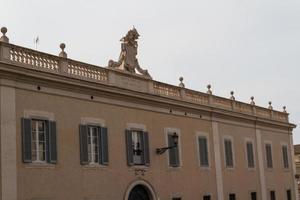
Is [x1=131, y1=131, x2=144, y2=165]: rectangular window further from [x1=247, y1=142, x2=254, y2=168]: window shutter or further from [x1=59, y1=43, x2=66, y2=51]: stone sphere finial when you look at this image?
[x1=247, y1=142, x2=254, y2=168]: window shutter

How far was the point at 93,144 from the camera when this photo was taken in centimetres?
2075

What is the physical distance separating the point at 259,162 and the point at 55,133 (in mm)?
16842

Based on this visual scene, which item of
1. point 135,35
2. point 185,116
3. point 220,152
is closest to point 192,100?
point 185,116

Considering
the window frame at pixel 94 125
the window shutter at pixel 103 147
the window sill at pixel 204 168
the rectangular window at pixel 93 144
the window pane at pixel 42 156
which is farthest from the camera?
the window sill at pixel 204 168

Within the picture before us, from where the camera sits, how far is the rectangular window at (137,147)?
22281 mm

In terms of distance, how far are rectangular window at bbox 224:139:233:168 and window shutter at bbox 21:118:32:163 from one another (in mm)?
13701

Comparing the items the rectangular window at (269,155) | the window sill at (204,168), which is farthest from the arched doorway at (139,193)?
the rectangular window at (269,155)

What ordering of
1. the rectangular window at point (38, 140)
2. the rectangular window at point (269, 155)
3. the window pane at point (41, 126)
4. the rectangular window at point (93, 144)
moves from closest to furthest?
the rectangular window at point (38, 140) < the window pane at point (41, 126) < the rectangular window at point (93, 144) < the rectangular window at point (269, 155)

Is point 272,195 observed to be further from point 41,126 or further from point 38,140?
point 38,140

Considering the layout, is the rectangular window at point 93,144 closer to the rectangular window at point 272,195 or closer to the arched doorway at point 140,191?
the arched doorway at point 140,191

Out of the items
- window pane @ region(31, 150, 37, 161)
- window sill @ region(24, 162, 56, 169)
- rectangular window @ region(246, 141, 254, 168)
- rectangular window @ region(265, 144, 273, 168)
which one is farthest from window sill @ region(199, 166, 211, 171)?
window pane @ region(31, 150, 37, 161)

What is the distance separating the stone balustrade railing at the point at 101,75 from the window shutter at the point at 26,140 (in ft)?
6.09

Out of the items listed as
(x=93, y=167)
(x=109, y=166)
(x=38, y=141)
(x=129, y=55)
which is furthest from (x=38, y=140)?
(x=129, y=55)

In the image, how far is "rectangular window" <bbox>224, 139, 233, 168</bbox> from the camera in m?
29.2
